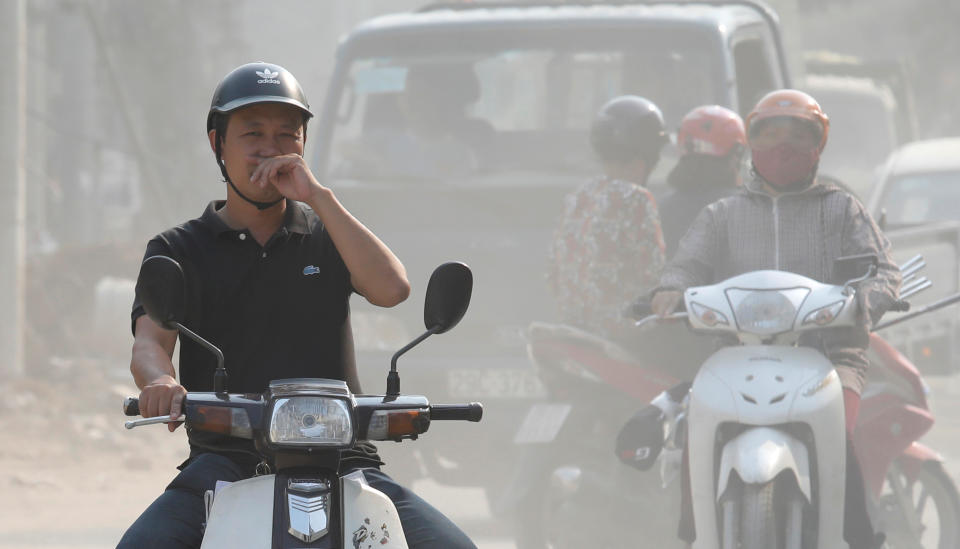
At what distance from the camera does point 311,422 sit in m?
3.07

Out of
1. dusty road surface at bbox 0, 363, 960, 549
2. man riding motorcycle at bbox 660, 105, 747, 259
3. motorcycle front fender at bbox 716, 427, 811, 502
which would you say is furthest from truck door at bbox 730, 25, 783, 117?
motorcycle front fender at bbox 716, 427, 811, 502

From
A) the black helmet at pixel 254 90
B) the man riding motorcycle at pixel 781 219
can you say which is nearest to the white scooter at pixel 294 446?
the black helmet at pixel 254 90

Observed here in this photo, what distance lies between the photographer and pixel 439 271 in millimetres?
3346

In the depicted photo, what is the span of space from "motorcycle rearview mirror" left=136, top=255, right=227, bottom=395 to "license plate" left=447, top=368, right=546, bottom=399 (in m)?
5.38

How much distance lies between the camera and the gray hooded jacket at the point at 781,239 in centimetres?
608

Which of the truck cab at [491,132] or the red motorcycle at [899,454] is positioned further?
the truck cab at [491,132]

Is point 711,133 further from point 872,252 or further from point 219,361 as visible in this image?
point 219,361

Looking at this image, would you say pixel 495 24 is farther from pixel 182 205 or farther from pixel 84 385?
pixel 182 205

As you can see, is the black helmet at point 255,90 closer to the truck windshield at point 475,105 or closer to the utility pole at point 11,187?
the truck windshield at point 475,105

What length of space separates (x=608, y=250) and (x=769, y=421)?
193 cm

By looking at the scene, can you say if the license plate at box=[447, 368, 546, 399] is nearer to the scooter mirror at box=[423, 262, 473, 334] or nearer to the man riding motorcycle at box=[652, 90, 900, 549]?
the man riding motorcycle at box=[652, 90, 900, 549]

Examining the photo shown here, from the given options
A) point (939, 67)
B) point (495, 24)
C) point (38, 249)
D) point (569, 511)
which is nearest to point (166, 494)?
point (569, 511)

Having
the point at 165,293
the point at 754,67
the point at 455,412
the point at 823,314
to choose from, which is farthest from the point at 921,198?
the point at 165,293

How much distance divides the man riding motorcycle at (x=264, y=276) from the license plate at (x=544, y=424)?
10.8 feet
